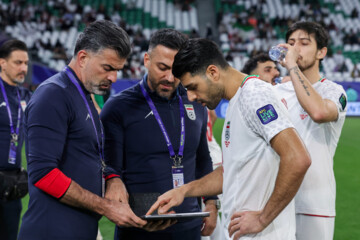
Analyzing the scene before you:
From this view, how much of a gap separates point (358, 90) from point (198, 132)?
1564 centimetres

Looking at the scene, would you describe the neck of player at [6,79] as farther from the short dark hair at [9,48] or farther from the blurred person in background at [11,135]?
the short dark hair at [9,48]

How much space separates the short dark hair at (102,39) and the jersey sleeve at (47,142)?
0.37 m

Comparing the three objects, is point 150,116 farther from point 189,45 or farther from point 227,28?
point 227,28

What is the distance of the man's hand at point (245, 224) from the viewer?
1.92 metres

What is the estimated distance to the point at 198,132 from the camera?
9.39 ft

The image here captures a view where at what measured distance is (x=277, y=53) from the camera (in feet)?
8.77

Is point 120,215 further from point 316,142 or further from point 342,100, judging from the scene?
point 342,100

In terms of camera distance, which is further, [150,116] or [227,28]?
[227,28]

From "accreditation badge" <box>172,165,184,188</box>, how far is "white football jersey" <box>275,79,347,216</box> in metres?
0.78

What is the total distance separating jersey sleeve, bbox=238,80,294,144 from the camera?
1833 mm

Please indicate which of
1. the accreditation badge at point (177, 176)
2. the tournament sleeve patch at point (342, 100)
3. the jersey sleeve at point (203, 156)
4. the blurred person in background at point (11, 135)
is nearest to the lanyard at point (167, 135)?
the accreditation badge at point (177, 176)

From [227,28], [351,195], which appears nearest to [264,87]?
[351,195]

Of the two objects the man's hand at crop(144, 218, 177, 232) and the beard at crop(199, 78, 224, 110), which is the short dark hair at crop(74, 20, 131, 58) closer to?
the beard at crop(199, 78, 224, 110)

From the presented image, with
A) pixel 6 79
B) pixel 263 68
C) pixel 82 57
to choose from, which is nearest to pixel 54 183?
pixel 82 57
